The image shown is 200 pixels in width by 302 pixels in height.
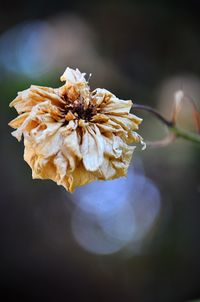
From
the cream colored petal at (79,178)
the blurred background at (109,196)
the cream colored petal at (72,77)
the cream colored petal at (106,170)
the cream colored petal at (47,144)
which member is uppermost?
the cream colored petal at (72,77)

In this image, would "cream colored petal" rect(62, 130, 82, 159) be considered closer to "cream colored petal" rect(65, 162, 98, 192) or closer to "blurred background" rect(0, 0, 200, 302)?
"cream colored petal" rect(65, 162, 98, 192)

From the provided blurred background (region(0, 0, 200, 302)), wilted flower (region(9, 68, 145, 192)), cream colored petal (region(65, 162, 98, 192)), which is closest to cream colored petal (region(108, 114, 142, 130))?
wilted flower (region(9, 68, 145, 192))

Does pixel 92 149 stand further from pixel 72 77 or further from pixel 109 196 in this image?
pixel 109 196

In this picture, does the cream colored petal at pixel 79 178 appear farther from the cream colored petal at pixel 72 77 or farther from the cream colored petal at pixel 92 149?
the cream colored petal at pixel 72 77

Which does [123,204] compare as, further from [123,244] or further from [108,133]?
[108,133]

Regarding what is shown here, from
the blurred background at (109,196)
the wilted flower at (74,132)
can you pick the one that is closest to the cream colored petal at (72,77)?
the wilted flower at (74,132)

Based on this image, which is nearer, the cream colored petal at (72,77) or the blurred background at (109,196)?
the cream colored petal at (72,77)

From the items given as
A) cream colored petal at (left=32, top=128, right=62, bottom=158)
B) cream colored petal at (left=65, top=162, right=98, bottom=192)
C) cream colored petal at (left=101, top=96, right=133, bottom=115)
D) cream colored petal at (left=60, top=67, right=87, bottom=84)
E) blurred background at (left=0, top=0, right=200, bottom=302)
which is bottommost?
blurred background at (left=0, top=0, right=200, bottom=302)

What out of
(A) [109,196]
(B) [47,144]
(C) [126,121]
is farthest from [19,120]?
(A) [109,196]
